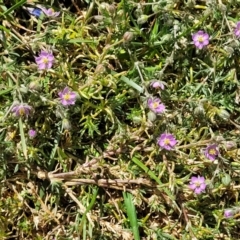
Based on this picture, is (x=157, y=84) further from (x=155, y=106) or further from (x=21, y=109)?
(x=21, y=109)

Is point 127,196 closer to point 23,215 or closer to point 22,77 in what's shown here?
point 23,215

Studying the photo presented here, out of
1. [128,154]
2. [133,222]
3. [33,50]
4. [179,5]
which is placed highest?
[33,50]

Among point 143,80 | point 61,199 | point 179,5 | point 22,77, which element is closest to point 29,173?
point 61,199

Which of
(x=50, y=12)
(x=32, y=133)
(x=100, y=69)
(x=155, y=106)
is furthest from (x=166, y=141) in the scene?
(x=50, y=12)

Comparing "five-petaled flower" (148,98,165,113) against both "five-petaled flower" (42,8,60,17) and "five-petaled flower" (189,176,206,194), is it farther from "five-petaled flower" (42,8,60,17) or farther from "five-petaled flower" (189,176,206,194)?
"five-petaled flower" (42,8,60,17)

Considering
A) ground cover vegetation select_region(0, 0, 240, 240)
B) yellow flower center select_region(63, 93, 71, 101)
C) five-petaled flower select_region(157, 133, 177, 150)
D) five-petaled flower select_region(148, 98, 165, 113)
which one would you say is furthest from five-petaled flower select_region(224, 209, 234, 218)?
yellow flower center select_region(63, 93, 71, 101)

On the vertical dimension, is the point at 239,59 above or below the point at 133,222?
above

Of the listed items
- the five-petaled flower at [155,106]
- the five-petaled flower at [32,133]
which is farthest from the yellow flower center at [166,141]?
the five-petaled flower at [32,133]
